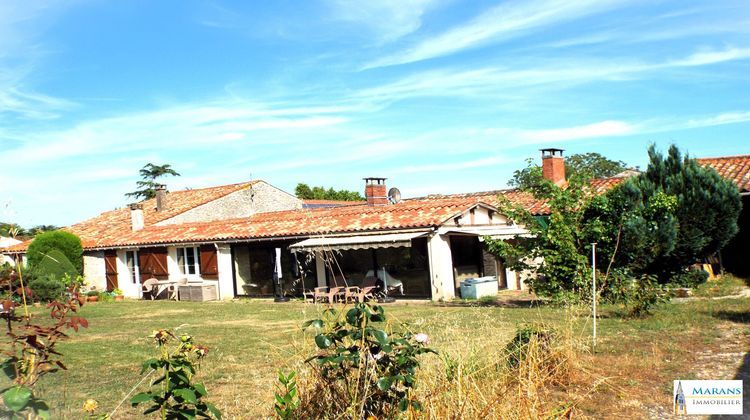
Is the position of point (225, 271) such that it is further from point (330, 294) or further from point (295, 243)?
point (330, 294)

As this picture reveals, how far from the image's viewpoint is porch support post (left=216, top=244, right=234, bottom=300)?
78.4ft

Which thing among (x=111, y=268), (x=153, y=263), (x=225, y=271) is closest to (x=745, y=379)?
(x=225, y=271)

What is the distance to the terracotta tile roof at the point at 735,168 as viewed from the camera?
20078 mm

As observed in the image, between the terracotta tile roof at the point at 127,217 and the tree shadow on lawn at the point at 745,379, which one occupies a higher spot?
the terracotta tile roof at the point at 127,217

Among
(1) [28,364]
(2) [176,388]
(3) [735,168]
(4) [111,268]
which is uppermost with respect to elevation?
(3) [735,168]

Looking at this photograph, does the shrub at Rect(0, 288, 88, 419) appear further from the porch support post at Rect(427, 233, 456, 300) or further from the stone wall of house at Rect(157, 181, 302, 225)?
the stone wall of house at Rect(157, 181, 302, 225)

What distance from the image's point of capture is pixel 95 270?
28.3 meters

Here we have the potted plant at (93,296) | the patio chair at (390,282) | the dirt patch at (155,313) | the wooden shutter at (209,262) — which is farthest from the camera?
the potted plant at (93,296)

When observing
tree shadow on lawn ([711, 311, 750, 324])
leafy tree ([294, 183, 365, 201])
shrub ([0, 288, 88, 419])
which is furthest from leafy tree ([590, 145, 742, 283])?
leafy tree ([294, 183, 365, 201])

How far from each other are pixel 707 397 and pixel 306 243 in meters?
15.7

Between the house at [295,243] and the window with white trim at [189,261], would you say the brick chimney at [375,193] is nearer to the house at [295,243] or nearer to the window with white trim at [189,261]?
the house at [295,243]

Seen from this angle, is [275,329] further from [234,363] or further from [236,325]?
[234,363]

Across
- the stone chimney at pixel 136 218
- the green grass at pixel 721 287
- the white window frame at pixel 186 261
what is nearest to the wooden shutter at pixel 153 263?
the white window frame at pixel 186 261

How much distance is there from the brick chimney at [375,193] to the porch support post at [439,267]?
7.51 m
